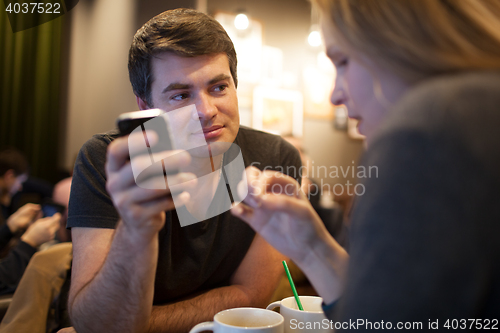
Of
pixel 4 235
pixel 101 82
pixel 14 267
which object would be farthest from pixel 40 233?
pixel 101 82

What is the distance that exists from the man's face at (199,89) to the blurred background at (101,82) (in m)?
2.43

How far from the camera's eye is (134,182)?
0.63 m

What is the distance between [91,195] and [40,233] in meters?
1.09

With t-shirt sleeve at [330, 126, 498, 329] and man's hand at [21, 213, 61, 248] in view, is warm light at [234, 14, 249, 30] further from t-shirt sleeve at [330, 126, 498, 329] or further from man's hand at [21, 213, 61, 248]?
t-shirt sleeve at [330, 126, 498, 329]

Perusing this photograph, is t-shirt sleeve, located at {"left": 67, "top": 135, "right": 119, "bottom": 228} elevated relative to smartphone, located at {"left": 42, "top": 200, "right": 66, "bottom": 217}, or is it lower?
elevated

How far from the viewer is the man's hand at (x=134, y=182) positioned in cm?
62

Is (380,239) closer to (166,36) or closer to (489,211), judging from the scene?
(489,211)

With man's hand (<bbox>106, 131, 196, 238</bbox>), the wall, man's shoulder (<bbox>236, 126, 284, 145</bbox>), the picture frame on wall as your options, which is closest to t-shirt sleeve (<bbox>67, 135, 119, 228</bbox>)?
man's hand (<bbox>106, 131, 196, 238</bbox>)

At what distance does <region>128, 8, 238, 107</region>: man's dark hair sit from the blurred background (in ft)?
7.69

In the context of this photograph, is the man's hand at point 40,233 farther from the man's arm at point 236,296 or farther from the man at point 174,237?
the man's arm at point 236,296

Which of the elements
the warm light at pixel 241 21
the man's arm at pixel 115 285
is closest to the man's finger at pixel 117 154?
the man's arm at pixel 115 285

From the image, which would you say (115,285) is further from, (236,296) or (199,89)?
(199,89)

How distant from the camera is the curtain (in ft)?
13.1

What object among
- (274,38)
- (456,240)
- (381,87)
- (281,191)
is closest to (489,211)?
(456,240)
